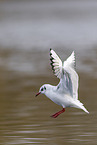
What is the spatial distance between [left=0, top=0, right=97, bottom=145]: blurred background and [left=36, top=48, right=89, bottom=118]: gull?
50 cm

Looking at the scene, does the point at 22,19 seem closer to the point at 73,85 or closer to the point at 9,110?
the point at 9,110

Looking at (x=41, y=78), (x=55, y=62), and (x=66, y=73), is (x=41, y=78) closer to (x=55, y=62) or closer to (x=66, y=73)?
(x=66, y=73)

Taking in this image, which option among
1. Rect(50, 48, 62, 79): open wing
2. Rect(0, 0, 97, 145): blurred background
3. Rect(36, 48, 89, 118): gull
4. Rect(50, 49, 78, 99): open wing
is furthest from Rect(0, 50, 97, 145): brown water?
Rect(50, 48, 62, 79): open wing

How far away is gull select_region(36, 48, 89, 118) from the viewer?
335 inches

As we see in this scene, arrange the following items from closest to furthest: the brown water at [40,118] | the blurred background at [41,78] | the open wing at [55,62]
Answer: the open wing at [55,62]
the brown water at [40,118]
the blurred background at [41,78]

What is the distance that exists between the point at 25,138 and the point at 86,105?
2.91 metres

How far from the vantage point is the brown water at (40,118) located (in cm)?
906

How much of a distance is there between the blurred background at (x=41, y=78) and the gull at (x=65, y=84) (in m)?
0.50

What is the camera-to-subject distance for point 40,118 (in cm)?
1066

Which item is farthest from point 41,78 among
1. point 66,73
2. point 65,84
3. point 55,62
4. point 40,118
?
point 55,62

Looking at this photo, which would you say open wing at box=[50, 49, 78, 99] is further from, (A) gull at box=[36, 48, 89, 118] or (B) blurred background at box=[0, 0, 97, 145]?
(B) blurred background at box=[0, 0, 97, 145]

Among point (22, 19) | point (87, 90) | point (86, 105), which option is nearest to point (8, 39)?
point (22, 19)

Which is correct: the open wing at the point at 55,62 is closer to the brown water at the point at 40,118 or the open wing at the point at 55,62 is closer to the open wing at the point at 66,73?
the open wing at the point at 66,73

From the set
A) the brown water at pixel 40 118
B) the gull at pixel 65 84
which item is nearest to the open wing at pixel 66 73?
the gull at pixel 65 84
